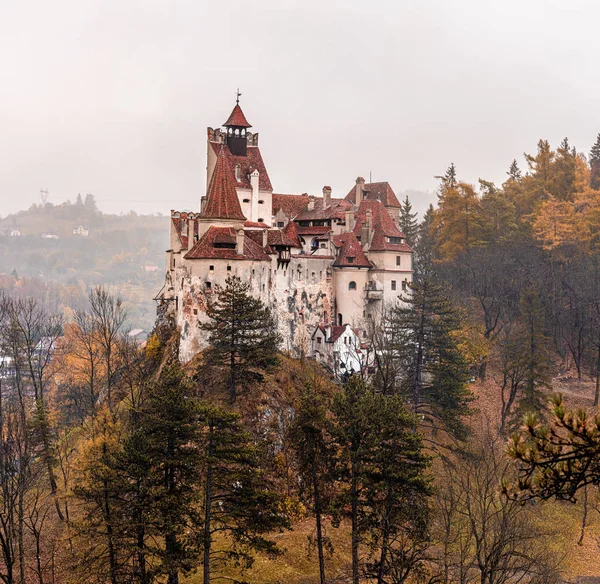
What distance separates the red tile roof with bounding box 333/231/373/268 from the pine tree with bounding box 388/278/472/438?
6.68 m

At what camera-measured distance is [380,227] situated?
61.8 metres

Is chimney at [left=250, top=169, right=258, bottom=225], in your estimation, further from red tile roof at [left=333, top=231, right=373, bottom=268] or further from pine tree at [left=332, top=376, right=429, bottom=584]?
pine tree at [left=332, top=376, right=429, bottom=584]

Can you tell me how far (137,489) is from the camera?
27.6 metres

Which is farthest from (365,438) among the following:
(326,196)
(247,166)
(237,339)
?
(326,196)

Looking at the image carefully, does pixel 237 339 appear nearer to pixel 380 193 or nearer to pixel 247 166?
pixel 247 166

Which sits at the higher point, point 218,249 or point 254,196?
point 254,196

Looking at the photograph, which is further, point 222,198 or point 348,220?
point 348,220

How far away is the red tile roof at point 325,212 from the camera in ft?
201

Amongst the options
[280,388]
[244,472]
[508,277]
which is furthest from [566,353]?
[244,472]

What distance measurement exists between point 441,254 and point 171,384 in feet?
170

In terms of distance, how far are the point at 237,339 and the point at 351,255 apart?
1783 cm

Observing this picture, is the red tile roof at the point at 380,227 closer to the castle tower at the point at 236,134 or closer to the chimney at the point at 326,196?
the chimney at the point at 326,196

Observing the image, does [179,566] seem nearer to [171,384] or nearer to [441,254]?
[171,384]

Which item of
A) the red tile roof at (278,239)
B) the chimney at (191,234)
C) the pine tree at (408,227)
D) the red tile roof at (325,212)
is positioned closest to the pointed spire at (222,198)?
the chimney at (191,234)
